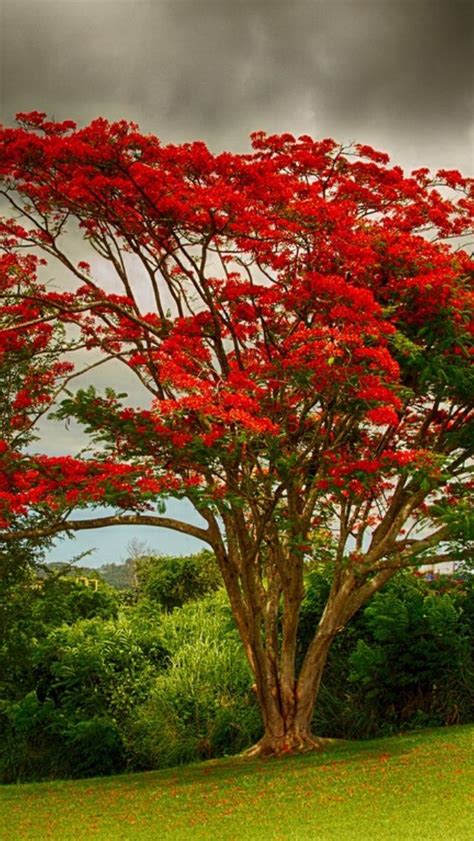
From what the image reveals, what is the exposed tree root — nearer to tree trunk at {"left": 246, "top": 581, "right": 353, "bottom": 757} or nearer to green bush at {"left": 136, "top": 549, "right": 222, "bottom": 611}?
tree trunk at {"left": 246, "top": 581, "right": 353, "bottom": 757}

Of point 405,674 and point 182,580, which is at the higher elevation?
point 182,580

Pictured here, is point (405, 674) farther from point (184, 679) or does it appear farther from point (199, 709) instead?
point (184, 679)

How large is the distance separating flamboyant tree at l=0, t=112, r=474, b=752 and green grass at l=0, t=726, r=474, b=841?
4.86 ft

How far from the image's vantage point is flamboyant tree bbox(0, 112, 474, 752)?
10219mm

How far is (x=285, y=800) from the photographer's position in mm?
9086

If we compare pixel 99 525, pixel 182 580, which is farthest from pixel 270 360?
pixel 182 580

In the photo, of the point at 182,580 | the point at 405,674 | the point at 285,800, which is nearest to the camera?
the point at 285,800

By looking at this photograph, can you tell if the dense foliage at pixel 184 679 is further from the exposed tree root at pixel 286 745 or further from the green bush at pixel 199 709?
the exposed tree root at pixel 286 745

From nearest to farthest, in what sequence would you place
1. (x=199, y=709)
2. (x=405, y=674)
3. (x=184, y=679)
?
(x=405, y=674), (x=199, y=709), (x=184, y=679)

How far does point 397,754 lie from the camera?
10883 millimetres

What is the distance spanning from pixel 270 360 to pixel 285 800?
490cm

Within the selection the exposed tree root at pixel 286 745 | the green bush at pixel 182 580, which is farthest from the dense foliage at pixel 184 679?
the green bush at pixel 182 580

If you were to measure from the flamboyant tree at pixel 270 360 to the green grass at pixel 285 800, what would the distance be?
148 cm

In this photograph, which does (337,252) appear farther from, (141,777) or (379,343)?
(141,777)
